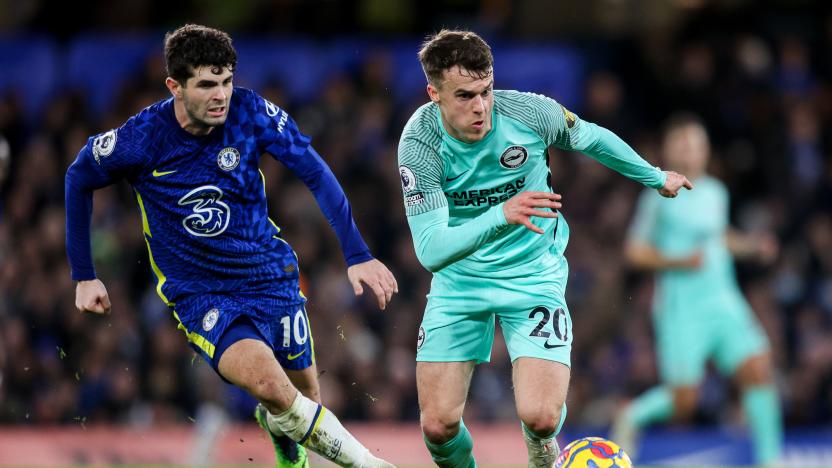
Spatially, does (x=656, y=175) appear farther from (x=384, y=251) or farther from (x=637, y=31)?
(x=637, y=31)

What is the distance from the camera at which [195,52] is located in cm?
640

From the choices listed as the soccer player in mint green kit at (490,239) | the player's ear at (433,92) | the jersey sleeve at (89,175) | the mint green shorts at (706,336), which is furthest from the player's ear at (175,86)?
the mint green shorts at (706,336)

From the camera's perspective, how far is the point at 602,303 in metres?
12.9

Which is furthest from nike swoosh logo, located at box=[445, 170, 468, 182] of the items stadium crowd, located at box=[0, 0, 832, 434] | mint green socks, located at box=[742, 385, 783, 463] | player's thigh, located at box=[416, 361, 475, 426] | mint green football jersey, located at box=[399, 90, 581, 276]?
stadium crowd, located at box=[0, 0, 832, 434]

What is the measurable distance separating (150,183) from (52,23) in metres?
9.58

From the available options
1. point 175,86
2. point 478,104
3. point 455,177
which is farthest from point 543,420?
point 175,86

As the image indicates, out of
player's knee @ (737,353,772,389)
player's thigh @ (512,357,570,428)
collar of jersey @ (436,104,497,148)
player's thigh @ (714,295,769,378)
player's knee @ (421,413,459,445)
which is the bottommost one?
player's knee @ (737,353,772,389)

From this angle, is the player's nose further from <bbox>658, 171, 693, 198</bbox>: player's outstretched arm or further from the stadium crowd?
the stadium crowd

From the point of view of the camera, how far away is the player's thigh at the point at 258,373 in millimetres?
6297

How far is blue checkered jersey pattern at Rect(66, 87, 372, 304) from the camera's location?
6527 mm

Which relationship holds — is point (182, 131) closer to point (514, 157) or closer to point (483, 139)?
point (483, 139)

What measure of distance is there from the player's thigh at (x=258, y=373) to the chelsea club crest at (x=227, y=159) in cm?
89

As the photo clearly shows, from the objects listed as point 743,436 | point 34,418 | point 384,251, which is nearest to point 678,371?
point 743,436

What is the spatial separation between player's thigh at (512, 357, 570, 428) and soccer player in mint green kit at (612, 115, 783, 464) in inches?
175
